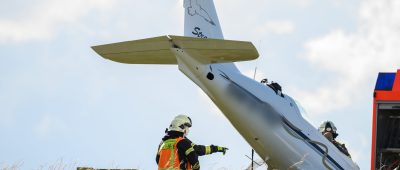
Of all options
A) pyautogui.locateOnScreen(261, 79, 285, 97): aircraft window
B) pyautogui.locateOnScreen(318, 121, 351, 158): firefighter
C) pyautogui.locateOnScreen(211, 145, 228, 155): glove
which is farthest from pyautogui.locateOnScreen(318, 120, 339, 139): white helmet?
pyautogui.locateOnScreen(211, 145, 228, 155): glove

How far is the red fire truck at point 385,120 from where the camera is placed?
16.5 meters

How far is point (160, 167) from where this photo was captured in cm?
1179

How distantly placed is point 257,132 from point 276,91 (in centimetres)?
89

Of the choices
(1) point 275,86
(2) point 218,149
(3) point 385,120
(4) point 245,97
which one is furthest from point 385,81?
(2) point 218,149

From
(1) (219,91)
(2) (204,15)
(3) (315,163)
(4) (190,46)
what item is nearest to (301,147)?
(3) (315,163)

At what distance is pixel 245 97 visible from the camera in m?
14.9

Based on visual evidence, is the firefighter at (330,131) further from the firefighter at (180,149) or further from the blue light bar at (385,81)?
the firefighter at (180,149)

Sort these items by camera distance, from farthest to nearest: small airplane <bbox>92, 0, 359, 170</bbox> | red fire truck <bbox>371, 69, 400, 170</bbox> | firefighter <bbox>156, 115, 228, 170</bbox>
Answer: red fire truck <bbox>371, 69, 400, 170</bbox>, small airplane <bbox>92, 0, 359, 170</bbox>, firefighter <bbox>156, 115, 228, 170</bbox>

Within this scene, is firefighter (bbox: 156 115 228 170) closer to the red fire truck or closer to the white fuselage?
the white fuselage

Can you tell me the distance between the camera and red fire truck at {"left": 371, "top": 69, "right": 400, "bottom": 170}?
16.5 m

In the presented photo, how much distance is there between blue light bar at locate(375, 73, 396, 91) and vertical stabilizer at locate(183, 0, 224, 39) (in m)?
3.45

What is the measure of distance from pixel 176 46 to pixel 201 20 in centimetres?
400

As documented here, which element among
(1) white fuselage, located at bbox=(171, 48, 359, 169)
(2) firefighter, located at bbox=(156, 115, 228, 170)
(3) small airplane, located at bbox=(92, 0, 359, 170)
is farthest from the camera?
(1) white fuselage, located at bbox=(171, 48, 359, 169)

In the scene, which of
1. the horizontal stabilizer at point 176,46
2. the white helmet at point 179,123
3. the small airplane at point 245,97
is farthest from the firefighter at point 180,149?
the small airplane at point 245,97
